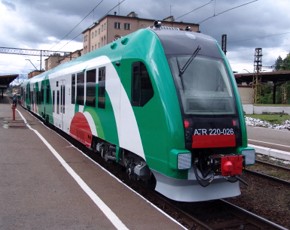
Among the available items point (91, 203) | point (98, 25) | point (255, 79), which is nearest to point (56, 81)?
point (91, 203)

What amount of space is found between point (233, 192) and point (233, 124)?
1.16m

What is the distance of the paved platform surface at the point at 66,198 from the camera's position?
5.74 meters

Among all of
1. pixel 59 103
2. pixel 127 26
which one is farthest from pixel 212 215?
pixel 127 26

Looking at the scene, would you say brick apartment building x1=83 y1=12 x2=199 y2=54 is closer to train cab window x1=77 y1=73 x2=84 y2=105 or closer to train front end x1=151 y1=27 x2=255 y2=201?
train cab window x1=77 y1=73 x2=84 y2=105

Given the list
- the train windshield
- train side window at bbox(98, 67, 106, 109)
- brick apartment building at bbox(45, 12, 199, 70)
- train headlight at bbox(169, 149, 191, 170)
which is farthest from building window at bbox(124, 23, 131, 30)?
train headlight at bbox(169, 149, 191, 170)

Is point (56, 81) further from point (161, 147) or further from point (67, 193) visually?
point (161, 147)

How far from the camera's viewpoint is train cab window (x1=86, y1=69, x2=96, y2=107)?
10.1 m

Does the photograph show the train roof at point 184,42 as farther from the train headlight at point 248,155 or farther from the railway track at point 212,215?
the railway track at point 212,215

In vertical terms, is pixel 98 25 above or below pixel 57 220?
above

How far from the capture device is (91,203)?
6672 mm

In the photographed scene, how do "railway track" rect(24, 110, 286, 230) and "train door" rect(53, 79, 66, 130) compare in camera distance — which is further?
"train door" rect(53, 79, 66, 130)

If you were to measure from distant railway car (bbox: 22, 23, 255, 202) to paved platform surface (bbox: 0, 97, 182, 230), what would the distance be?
580mm

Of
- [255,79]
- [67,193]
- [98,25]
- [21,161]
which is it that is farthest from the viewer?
[98,25]

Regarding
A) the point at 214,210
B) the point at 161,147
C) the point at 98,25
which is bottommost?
the point at 214,210
